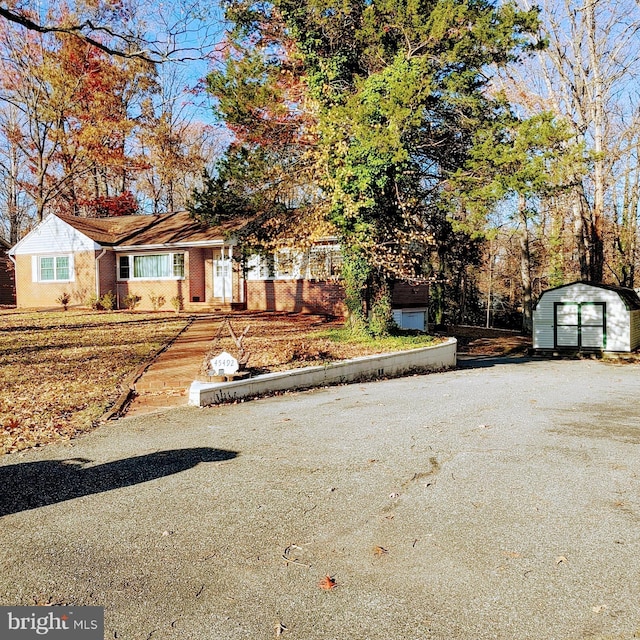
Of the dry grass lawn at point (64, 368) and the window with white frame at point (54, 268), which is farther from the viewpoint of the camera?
the window with white frame at point (54, 268)

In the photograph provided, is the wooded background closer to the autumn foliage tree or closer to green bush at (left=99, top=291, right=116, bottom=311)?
the autumn foliage tree

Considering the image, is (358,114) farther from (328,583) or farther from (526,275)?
(526,275)

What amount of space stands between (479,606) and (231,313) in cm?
1981

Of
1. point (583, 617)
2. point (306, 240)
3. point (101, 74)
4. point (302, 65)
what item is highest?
point (101, 74)

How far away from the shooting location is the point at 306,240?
15.0m

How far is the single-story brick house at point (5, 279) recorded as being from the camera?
32781 mm

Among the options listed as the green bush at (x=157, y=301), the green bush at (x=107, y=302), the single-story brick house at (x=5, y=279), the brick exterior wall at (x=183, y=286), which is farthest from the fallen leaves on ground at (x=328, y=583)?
the single-story brick house at (x=5, y=279)

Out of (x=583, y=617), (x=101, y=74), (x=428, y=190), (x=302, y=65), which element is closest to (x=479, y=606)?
(x=583, y=617)

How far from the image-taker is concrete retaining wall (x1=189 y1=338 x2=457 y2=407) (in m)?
8.59

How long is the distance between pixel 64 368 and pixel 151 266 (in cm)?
1555

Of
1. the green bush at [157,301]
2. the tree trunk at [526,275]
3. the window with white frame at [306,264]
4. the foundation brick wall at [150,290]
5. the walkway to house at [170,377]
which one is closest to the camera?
the walkway to house at [170,377]

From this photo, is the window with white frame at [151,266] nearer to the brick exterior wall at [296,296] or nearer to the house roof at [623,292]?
the brick exterior wall at [296,296]

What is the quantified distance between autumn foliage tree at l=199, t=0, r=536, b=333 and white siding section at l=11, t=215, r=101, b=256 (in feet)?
41.4

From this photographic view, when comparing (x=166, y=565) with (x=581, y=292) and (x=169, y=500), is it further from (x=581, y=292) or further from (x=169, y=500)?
(x=581, y=292)
